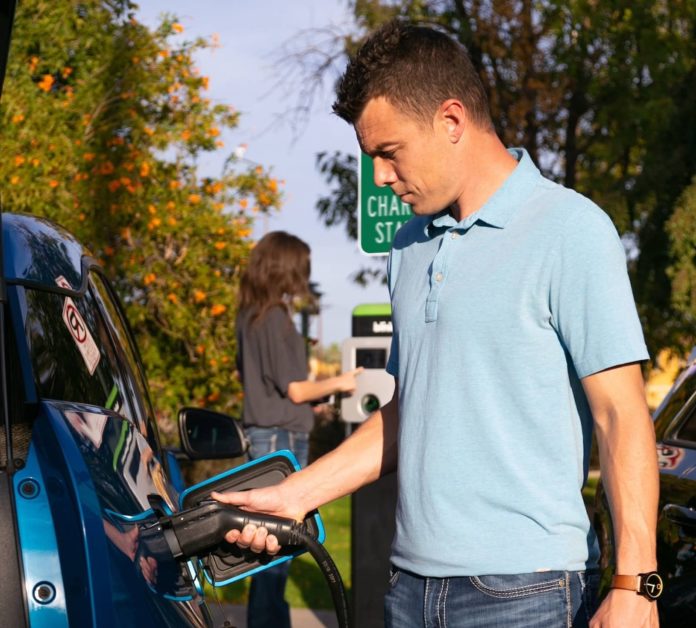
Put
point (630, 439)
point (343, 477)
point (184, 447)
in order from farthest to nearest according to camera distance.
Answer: point (184, 447) < point (343, 477) < point (630, 439)

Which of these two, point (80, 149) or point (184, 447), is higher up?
point (80, 149)

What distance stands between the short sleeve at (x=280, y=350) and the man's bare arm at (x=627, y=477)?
3.77 m

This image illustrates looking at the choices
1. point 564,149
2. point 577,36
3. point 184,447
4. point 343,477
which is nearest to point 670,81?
point 577,36

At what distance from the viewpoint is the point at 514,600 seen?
2.33 metres

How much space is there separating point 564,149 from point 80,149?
10.1 metres

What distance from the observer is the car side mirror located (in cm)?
398

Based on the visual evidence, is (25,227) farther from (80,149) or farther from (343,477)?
(80,149)

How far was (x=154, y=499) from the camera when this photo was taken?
8.01ft

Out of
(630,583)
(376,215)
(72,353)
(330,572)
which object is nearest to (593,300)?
(630,583)

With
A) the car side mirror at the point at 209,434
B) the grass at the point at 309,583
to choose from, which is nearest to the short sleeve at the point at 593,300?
the car side mirror at the point at 209,434

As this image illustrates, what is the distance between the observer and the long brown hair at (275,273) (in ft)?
19.9

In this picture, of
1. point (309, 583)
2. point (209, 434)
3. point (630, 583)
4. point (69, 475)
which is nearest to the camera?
point (69, 475)

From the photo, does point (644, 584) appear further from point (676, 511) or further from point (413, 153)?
point (676, 511)

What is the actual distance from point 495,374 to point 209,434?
1.82 meters
